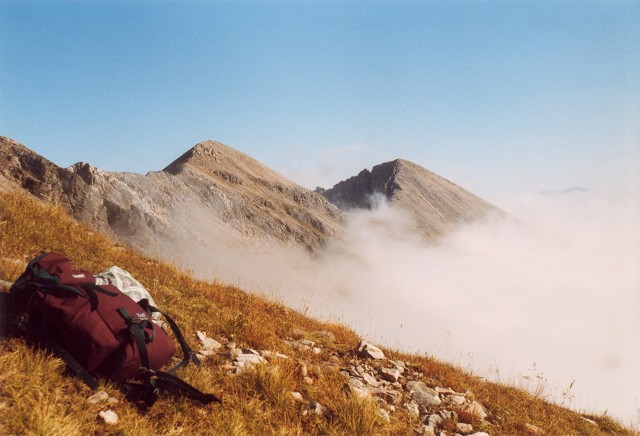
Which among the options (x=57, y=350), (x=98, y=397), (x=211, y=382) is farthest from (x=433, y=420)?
(x=57, y=350)

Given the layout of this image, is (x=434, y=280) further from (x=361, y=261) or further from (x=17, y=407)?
(x=17, y=407)

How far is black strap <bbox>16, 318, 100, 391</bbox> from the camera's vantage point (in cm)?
310

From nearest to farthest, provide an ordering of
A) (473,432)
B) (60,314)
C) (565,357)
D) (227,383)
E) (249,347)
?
(60,314)
(227,383)
(473,432)
(249,347)
(565,357)

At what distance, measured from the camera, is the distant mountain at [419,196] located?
79750mm

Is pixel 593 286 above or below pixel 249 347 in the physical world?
above

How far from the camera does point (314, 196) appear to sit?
2473 inches

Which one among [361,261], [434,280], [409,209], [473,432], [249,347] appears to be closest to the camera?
[473,432]

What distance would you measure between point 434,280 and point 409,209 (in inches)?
916

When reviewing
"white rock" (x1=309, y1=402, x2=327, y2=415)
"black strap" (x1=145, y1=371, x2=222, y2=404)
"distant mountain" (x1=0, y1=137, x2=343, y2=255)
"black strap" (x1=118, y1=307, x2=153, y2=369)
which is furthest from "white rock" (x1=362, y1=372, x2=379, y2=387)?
"distant mountain" (x1=0, y1=137, x2=343, y2=255)

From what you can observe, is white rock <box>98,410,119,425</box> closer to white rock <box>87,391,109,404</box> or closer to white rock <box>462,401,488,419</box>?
white rock <box>87,391,109,404</box>

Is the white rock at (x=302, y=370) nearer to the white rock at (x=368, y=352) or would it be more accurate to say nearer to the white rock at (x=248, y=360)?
the white rock at (x=248, y=360)

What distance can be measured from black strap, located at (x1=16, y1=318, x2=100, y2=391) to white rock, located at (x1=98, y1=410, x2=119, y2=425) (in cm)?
30

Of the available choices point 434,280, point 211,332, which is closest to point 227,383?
point 211,332

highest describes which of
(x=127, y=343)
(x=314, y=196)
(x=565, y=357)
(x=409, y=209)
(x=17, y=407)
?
(x=409, y=209)
